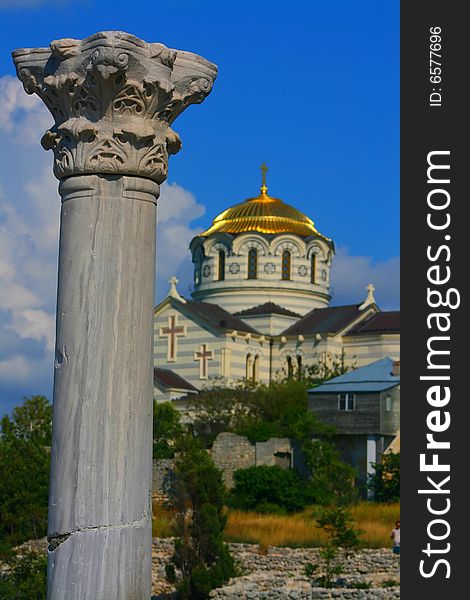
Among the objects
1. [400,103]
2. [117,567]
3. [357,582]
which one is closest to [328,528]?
[357,582]

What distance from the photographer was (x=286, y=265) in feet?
179

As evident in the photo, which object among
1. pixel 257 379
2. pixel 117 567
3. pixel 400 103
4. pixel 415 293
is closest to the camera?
pixel 117 567

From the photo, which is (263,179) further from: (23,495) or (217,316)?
(23,495)

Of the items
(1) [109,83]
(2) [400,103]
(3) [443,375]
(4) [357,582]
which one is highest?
(2) [400,103]

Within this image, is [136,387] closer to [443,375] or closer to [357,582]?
[443,375]

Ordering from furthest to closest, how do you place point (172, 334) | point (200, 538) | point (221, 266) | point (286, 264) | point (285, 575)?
point (221, 266) → point (286, 264) → point (172, 334) → point (285, 575) → point (200, 538)

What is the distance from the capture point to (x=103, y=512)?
17.6 ft

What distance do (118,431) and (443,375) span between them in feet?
9.30

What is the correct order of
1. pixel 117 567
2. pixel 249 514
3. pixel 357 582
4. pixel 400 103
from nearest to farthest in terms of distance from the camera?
1. pixel 117 567
2. pixel 400 103
3. pixel 357 582
4. pixel 249 514

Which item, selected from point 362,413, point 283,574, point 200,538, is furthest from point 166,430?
point 200,538

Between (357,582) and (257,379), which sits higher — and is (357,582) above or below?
below

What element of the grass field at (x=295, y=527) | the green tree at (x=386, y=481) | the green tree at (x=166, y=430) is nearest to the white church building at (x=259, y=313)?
the green tree at (x=166, y=430)

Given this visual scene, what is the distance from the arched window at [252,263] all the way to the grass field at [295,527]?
23557mm

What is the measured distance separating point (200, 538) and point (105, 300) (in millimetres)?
16788
